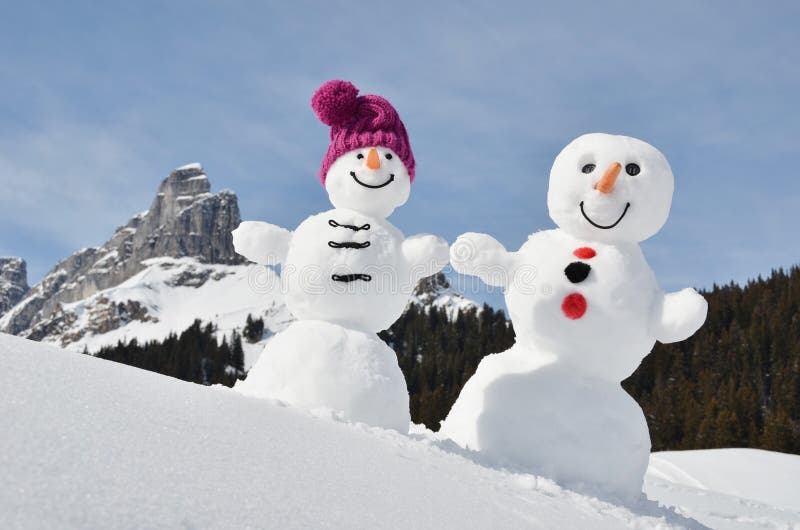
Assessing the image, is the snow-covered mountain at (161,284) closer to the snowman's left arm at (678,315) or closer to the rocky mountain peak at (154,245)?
the rocky mountain peak at (154,245)

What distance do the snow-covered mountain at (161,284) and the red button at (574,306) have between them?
80282mm

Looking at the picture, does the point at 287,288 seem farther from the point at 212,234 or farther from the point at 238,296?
the point at 212,234

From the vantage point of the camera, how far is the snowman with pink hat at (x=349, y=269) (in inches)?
193

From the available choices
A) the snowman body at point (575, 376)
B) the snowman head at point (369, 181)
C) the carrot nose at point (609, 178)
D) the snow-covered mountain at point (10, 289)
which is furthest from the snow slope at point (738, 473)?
the snow-covered mountain at point (10, 289)

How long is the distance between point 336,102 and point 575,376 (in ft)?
9.44

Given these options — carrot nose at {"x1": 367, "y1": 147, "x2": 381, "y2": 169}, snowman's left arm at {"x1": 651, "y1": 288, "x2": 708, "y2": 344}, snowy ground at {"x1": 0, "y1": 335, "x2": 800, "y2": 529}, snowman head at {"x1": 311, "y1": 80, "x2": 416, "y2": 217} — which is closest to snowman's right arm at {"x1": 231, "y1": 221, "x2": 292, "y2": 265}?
snowman head at {"x1": 311, "y1": 80, "x2": 416, "y2": 217}

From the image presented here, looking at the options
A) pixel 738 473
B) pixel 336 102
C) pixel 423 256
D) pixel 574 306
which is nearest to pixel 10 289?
pixel 738 473

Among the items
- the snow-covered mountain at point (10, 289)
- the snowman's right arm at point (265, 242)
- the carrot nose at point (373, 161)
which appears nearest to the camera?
the carrot nose at point (373, 161)

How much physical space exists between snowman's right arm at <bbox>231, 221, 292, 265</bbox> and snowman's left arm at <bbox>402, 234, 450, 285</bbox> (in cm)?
99

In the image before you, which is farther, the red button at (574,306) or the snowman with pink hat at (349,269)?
the red button at (574,306)

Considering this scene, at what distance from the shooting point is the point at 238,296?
118m

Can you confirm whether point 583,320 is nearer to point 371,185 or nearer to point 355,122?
point 371,185

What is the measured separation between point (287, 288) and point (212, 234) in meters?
140

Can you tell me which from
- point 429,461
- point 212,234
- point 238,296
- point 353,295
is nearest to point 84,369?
point 429,461
